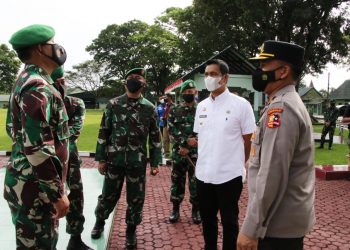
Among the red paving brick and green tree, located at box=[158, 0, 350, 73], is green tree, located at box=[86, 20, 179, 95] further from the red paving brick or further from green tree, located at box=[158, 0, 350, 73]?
the red paving brick

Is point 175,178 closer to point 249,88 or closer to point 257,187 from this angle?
point 257,187

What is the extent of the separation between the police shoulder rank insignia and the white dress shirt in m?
1.49

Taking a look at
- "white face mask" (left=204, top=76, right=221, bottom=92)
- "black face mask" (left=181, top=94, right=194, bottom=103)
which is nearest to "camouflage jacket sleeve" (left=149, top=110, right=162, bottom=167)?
"white face mask" (left=204, top=76, right=221, bottom=92)

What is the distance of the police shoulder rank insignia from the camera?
6.41 feet

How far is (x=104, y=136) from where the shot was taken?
4.32 meters

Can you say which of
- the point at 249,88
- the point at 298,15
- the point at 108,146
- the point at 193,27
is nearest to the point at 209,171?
the point at 108,146

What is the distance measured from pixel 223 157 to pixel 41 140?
179cm

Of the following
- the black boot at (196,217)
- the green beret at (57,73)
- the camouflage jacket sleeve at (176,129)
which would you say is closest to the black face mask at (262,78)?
the green beret at (57,73)

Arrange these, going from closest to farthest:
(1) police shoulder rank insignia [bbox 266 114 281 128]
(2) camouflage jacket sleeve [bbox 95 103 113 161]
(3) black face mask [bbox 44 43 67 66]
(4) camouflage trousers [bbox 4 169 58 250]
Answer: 1. (1) police shoulder rank insignia [bbox 266 114 281 128]
2. (4) camouflage trousers [bbox 4 169 58 250]
3. (3) black face mask [bbox 44 43 67 66]
4. (2) camouflage jacket sleeve [bbox 95 103 113 161]

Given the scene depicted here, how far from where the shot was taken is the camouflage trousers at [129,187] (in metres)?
4.19

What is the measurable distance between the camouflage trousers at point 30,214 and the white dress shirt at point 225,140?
158 centimetres

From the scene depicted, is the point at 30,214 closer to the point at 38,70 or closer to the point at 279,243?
the point at 38,70

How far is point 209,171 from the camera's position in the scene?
3.50 metres

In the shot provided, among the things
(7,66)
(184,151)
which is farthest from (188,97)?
(7,66)
